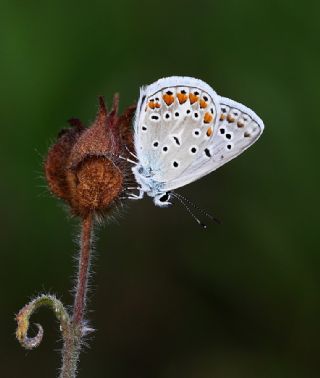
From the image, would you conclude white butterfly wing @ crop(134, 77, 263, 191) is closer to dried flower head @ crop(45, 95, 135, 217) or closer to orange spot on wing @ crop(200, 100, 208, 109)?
orange spot on wing @ crop(200, 100, 208, 109)

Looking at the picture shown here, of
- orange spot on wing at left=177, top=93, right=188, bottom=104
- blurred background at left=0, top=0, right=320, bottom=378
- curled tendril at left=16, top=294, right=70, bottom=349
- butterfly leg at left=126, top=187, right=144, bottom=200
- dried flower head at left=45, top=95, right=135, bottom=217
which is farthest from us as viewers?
blurred background at left=0, top=0, right=320, bottom=378

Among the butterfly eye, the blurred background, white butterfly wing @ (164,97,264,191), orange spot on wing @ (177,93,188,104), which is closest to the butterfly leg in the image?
white butterfly wing @ (164,97,264,191)

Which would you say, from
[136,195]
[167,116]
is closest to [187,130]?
[167,116]

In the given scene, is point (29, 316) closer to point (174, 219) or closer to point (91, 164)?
point (91, 164)

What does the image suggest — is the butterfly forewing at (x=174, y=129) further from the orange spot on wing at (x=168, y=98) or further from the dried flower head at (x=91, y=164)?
the dried flower head at (x=91, y=164)

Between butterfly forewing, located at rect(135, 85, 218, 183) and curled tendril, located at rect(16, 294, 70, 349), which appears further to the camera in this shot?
butterfly forewing, located at rect(135, 85, 218, 183)

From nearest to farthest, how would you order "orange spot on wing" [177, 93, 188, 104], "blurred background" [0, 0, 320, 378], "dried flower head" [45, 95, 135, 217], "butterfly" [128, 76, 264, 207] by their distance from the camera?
"dried flower head" [45, 95, 135, 217], "butterfly" [128, 76, 264, 207], "orange spot on wing" [177, 93, 188, 104], "blurred background" [0, 0, 320, 378]

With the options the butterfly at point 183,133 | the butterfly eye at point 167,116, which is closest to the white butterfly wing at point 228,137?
the butterfly at point 183,133

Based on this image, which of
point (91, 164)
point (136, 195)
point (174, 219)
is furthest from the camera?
point (174, 219)
